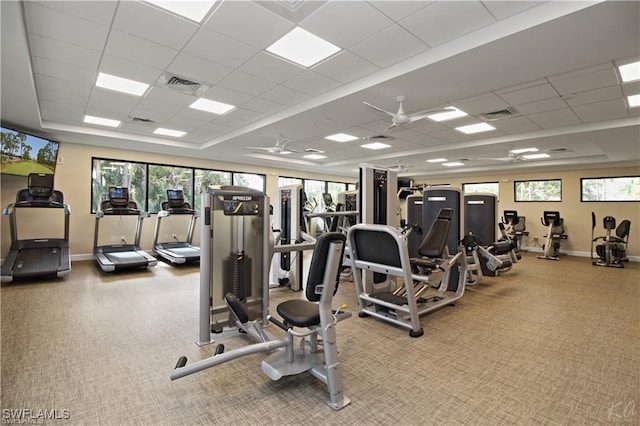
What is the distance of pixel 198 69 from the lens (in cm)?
376

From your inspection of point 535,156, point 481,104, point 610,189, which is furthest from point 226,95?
point 610,189

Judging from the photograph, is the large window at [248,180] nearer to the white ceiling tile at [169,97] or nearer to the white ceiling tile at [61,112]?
the white ceiling tile at [61,112]

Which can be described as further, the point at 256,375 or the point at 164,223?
the point at 164,223

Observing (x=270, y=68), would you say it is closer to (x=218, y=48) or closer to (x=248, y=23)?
(x=218, y=48)

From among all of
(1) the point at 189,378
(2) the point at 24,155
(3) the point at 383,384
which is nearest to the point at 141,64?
(1) the point at 189,378

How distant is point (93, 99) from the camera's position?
15.6ft

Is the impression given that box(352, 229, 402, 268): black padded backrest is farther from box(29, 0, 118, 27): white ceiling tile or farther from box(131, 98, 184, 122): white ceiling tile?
box(131, 98, 184, 122): white ceiling tile

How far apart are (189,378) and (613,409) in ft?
9.75

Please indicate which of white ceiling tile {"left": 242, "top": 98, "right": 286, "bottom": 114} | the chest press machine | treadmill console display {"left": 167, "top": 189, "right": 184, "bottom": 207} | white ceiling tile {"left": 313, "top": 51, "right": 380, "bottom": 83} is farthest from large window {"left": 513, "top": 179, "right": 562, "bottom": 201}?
treadmill console display {"left": 167, "top": 189, "right": 184, "bottom": 207}

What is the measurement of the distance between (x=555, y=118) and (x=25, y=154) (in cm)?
945

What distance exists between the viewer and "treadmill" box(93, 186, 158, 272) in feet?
20.0

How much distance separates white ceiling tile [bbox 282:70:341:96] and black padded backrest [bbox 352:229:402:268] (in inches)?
80.6

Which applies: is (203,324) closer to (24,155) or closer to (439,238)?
(439,238)

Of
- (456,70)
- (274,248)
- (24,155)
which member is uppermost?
(456,70)
